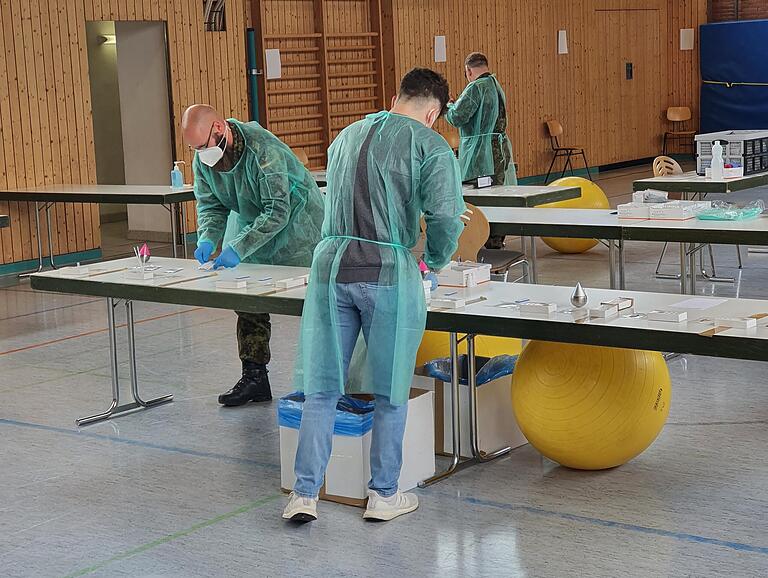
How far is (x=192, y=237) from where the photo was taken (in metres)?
10.5

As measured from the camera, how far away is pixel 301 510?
3.66 meters

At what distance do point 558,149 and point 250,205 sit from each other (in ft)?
32.8

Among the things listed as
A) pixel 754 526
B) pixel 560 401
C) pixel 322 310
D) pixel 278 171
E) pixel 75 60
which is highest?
pixel 75 60

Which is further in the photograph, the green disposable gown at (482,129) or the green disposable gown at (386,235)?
the green disposable gown at (482,129)

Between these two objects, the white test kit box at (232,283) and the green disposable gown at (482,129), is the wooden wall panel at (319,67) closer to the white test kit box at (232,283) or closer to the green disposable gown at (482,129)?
the green disposable gown at (482,129)

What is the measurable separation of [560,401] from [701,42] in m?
14.0

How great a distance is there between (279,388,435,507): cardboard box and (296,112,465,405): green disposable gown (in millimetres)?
308

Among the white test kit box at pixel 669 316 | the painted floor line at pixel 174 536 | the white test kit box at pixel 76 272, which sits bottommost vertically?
the painted floor line at pixel 174 536

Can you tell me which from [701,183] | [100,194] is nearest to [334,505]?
[701,183]

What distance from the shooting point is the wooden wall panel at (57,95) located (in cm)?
900

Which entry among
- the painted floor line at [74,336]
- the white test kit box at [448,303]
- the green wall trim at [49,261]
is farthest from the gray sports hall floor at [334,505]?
the green wall trim at [49,261]

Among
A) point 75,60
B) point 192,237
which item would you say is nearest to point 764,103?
point 192,237

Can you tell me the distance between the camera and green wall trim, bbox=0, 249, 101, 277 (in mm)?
9078

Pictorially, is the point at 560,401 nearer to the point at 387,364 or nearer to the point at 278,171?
the point at 387,364
